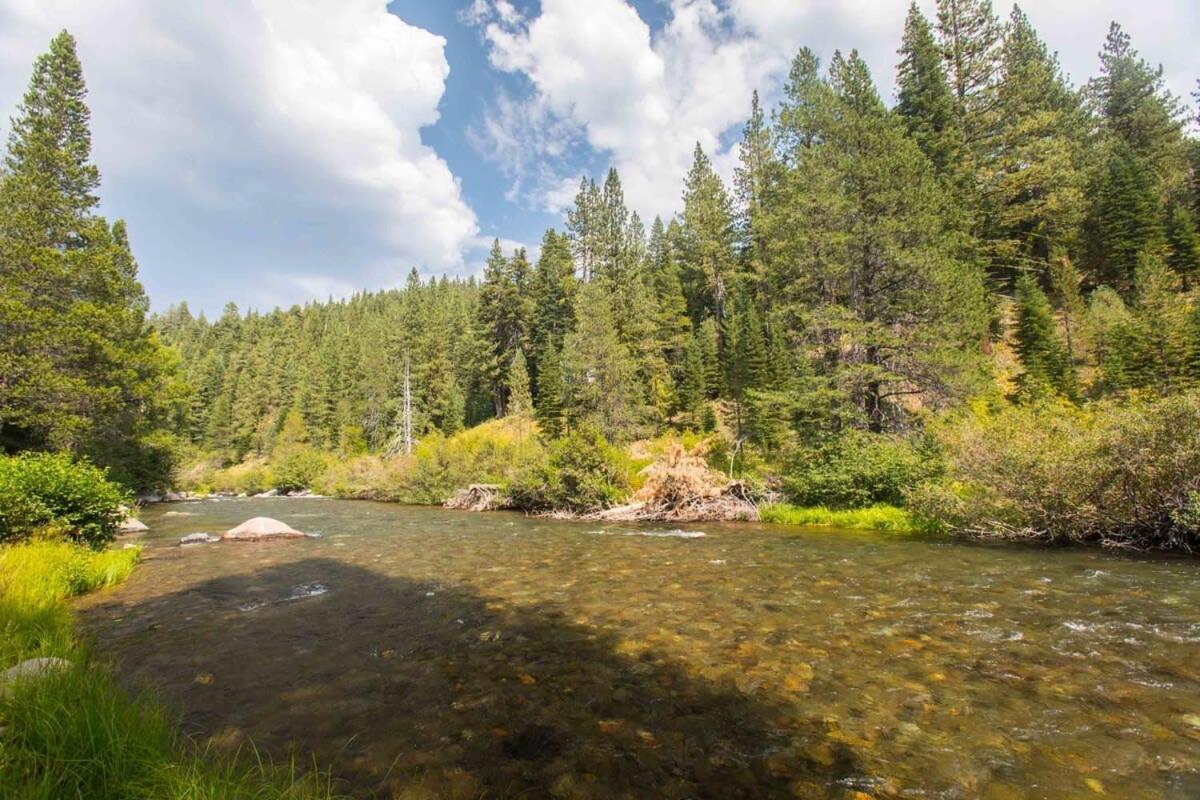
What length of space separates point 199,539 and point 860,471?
2350 centimetres

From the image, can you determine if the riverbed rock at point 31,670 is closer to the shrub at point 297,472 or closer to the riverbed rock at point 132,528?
the riverbed rock at point 132,528

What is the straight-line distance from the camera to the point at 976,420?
17812 millimetres

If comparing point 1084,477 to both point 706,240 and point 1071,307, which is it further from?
point 706,240

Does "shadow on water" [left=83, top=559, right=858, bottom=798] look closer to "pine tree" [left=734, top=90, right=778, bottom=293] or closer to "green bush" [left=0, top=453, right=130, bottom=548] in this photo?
"green bush" [left=0, top=453, right=130, bottom=548]

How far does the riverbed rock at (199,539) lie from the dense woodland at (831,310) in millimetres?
11603

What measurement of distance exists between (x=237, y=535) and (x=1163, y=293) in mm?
44218

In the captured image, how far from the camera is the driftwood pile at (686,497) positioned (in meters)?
22.2

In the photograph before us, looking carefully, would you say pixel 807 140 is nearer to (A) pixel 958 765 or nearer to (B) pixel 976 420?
(B) pixel 976 420

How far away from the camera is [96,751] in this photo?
3.17 metres

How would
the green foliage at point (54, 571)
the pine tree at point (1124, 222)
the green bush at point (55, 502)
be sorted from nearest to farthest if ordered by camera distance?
the green foliage at point (54, 571) < the green bush at point (55, 502) < the pine tree at point (1124, 222)

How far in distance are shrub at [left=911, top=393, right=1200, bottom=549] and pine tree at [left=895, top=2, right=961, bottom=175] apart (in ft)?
101

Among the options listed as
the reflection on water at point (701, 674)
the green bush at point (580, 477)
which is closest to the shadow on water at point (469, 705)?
the reflection on water at point (701, 674)

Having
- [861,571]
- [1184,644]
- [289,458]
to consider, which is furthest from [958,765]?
[289,458]

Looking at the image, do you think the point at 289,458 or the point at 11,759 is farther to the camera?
the point at 289,458
